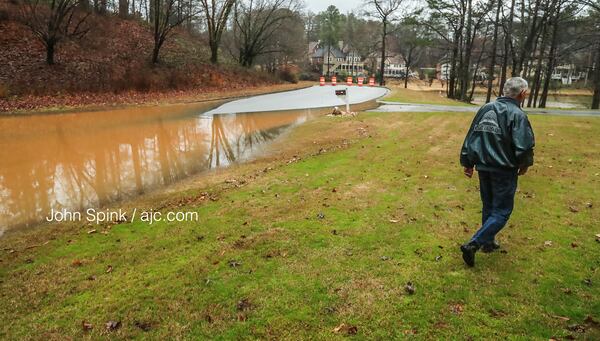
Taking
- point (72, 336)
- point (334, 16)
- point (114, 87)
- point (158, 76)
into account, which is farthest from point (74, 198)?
point (334, 16)

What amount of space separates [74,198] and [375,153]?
23.7ft

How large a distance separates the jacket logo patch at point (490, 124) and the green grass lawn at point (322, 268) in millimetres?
1570

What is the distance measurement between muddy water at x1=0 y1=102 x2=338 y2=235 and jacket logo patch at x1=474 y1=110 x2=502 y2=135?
671cm

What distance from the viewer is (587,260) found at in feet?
15.1

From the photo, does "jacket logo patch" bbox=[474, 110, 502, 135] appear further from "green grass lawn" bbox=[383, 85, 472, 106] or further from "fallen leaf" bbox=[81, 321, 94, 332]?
"green grass lawn" bbox=[383, 85, 472, 106]

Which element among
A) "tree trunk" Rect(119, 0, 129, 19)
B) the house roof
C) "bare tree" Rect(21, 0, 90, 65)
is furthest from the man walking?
the house roof

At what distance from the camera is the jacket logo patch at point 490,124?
4141 millimetres

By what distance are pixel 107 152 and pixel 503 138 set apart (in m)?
10.7

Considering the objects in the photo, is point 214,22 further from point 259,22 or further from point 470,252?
point 470,252

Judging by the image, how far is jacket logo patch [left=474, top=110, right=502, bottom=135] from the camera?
4141 millimetres

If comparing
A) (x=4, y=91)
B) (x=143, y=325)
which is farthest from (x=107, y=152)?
(x=4, y=91)

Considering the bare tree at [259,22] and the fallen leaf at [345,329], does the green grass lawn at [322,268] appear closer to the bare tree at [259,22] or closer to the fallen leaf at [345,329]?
the fallen leaf at [345,329]

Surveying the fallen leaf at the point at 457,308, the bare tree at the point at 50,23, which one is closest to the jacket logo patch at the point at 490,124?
the fallen leaf at the point at 457,308

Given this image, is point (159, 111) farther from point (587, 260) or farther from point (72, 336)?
point (587, 260)
